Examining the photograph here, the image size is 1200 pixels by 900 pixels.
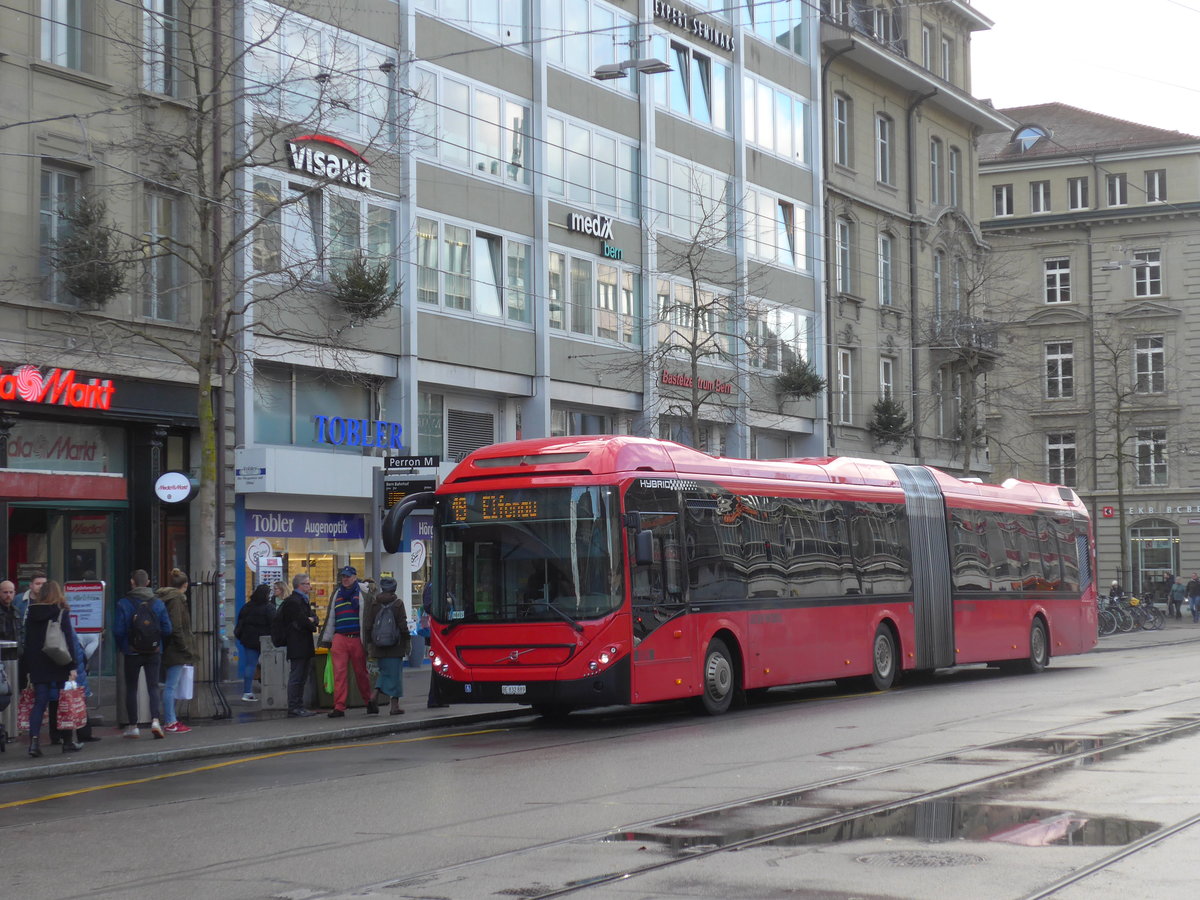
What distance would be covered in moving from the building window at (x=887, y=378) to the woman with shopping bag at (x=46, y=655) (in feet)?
112

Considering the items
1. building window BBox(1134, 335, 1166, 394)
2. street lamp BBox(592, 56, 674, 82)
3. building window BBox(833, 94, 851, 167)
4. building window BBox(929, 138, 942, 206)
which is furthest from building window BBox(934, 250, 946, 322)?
building window BBox(1134, 335, 1166, 394)

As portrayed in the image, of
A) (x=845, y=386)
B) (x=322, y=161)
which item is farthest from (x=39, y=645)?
(x=845, y=386)

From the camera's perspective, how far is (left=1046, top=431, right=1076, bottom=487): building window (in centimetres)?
7156

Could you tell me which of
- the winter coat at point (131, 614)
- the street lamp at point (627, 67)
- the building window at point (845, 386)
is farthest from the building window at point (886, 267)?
the winter coat at point (131, 614)

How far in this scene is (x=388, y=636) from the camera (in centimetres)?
1983

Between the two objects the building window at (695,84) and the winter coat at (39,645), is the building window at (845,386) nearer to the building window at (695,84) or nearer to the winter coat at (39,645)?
the building window at (695,84)

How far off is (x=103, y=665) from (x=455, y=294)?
10.4m

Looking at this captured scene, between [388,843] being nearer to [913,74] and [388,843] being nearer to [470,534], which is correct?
[470,534]

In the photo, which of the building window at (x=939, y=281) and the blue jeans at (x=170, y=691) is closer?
the blue jeans at (x=170, y=691)

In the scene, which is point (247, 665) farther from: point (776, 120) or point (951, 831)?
point (776, 120)

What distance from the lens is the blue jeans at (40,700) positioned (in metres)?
16.2

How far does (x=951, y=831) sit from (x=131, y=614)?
1044 centimetres

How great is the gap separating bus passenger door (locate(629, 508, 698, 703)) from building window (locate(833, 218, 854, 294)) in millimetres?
27477

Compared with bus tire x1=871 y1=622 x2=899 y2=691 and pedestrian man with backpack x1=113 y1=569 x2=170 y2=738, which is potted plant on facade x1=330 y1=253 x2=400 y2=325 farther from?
pedestrian man with backpack x1=113 y1=569 x2=170 y2=738
